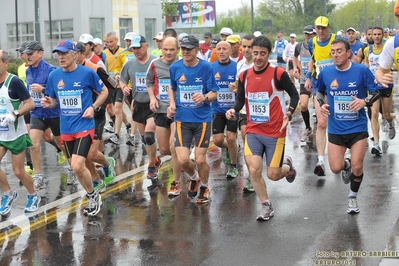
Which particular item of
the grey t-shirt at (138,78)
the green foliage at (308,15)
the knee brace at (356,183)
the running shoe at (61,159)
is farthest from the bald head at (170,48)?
the green foliage at (308,15)

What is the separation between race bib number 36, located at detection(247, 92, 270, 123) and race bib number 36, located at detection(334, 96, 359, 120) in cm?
81

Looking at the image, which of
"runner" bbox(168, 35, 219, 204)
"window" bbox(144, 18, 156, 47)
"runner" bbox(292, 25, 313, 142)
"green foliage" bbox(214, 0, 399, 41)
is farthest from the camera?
"green foliage" bbox(214, 0, 399, 41)

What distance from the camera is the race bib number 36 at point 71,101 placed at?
836 cm

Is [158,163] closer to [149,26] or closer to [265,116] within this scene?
[265,116]

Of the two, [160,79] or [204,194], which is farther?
[160,79]

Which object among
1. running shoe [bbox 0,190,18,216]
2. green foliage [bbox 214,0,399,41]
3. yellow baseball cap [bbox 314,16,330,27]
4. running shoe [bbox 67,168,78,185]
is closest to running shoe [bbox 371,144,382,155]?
yellow baseball cap [bbox 314,16,330,27]

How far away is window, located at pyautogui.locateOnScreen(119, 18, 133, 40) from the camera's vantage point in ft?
155

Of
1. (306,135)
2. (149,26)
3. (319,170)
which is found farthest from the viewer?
(149,26)

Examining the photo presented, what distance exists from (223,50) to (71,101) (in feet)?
8.38

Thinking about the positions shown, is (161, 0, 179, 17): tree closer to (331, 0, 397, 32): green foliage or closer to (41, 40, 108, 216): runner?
(331, 0, 397, 32): green foliage

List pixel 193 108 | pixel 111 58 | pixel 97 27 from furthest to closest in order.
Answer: pixel 97 27 → pixel 111 58 → pixel 193 108

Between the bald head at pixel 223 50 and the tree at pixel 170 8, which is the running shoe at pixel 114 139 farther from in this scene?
the tree at pixel 170 8

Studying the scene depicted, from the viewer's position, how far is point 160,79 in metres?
9.75

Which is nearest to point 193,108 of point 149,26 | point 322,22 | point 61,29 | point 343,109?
point 343,109
